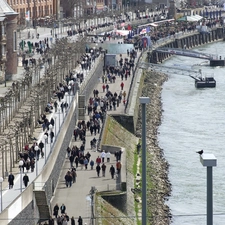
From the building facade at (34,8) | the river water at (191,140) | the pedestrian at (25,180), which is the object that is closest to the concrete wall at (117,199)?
the river water at (191,140)

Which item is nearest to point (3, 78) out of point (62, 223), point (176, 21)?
point (62, 223)

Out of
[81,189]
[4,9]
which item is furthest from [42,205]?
[4,9]

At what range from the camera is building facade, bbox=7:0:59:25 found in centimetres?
10557

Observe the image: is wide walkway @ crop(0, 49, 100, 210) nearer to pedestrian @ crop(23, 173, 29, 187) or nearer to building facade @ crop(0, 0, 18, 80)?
pedestrian @ crop(23, 173, 29, 187)

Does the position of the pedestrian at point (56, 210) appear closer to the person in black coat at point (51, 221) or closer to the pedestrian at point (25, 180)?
the person in black coat at point (51, 221)

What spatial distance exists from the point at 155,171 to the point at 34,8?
2557 inches

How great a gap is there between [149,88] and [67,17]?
41.3 meters

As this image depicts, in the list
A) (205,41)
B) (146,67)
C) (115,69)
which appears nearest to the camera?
(115,69)

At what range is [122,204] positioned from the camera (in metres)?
40.8

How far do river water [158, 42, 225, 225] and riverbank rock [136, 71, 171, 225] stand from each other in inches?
12.6

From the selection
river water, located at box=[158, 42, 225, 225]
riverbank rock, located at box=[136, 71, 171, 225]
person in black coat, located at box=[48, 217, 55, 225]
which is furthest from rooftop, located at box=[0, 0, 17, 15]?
person in black coat, located at box=[48, 217, 55, 225]

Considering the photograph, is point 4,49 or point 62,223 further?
point 4,49

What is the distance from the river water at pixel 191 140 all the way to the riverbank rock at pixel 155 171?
32 centimetres

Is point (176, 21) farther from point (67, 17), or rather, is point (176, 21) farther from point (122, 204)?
point (122, 204)
